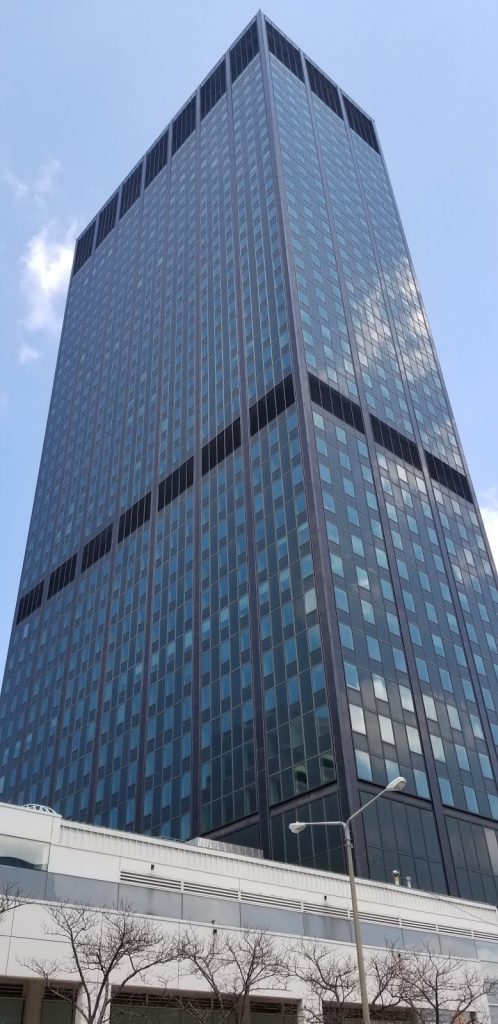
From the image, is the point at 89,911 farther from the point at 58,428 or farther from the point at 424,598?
the point at 58,428

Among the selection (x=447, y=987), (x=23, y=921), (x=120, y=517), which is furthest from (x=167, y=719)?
(x=23, y=921)

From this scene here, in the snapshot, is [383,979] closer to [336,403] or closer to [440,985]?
[440,985]

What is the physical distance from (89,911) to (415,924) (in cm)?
2077

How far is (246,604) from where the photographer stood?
7656 cm

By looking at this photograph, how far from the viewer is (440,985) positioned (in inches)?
1662

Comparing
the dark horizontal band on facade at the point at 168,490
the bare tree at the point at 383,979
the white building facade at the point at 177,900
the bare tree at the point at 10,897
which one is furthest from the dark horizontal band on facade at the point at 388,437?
the bare tree at the point at 10,897

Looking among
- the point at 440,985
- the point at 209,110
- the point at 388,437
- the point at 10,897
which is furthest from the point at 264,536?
the point at 209,110

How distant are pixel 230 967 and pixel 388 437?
211 feet

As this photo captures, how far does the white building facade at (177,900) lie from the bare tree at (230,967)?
602 millimetres

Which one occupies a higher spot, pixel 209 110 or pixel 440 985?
pixel 209 110

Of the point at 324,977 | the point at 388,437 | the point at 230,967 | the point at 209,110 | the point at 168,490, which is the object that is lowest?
the point at 324,977

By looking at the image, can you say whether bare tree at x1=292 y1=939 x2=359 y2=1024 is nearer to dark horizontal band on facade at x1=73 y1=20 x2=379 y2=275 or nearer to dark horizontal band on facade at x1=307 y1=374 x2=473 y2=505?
dark horizontal band on facade at x1=307 y1=374 x2=473 y2=505

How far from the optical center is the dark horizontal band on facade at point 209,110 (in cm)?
13325

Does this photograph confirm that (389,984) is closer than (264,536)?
Yes
